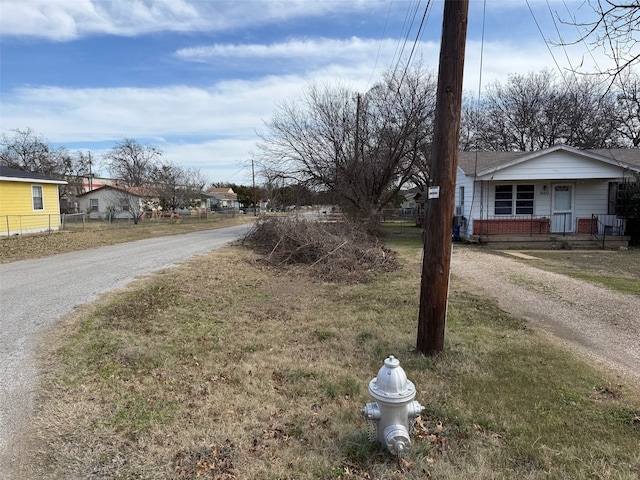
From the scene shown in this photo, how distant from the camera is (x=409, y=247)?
1587 centimetres

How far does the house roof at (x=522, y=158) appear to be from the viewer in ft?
49.5

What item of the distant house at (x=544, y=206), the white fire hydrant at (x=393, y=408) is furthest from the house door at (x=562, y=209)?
the white fire hydrant at (x=393, y=408)

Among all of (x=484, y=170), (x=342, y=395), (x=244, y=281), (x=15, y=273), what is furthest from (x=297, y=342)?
(x=484, y=170)

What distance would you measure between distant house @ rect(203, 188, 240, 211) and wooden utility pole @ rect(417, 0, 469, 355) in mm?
60279

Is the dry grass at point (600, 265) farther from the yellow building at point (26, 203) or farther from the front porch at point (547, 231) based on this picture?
the yellow building at point (26, 203)

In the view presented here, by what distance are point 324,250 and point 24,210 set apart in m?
15.8

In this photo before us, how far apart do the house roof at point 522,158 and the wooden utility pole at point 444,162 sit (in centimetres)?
973

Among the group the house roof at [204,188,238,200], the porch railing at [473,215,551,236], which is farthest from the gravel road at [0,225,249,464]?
the house roof at [204,188,238,200]

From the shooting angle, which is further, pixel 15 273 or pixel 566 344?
pixel 15 273

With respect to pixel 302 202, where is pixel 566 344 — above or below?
below

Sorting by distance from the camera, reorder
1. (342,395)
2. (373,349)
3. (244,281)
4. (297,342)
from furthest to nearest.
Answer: (244,281) → (297,342) → (373,349) → (342,395)

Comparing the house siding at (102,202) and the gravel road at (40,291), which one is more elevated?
the house siding at (102,202)

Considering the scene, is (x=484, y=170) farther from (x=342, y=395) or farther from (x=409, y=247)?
(x=342, y=395)

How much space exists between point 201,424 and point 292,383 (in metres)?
0.98
